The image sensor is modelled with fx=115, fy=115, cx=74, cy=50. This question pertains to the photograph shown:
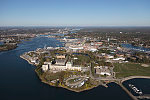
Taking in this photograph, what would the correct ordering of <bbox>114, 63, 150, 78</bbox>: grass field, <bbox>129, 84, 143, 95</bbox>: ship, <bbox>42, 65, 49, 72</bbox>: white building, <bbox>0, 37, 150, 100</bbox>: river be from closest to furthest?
<bbox>0, 37, 150, 100</bbox>: river < <bbox>129, 84, 143, 95</bbox>: ship < <bbox>114, 63, 150, 78</bbox>: grass field < <bbox>42, 65, 49, 72</bbox>: white building

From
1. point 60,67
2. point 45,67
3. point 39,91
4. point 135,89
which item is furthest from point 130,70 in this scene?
point 39,91

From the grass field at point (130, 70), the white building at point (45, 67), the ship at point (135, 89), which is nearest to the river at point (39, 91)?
the ship at point (135, 89)

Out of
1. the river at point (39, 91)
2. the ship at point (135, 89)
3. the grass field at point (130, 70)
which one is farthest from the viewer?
the grass field at point (130, 70)

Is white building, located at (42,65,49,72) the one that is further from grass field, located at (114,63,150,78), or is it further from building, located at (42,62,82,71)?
grass field, located at (114,63,150,78)

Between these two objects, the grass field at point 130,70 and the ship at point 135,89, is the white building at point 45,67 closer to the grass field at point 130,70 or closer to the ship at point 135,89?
the grass field at point 130,70

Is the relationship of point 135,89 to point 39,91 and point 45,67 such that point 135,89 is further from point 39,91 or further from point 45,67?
point 45,67

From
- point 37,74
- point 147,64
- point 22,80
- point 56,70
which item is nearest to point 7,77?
point 22,80

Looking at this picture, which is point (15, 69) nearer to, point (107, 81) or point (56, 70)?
point (56, 70)

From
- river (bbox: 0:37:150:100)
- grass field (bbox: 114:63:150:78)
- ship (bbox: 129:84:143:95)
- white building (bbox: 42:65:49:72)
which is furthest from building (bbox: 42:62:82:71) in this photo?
ship (bbox: 129:84:143:95)
